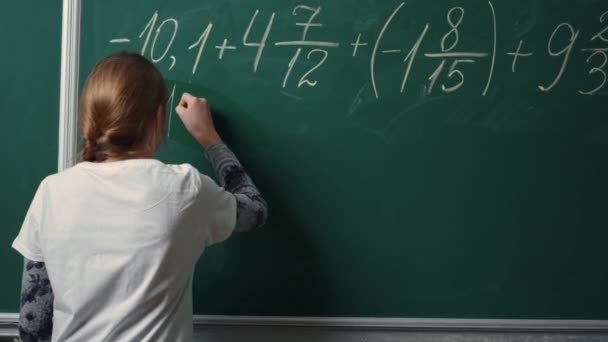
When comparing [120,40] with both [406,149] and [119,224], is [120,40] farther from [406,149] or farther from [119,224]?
[406,149]

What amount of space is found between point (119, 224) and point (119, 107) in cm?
21

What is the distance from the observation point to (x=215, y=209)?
3.65 feet

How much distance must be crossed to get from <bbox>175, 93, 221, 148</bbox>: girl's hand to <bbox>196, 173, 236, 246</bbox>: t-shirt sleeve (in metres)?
0.26

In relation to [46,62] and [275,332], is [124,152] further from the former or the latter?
[275,332]

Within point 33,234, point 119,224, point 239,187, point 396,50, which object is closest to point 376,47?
point 396,50

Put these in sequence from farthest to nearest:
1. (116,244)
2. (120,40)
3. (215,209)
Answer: (120,40)
(215,209)
(116,244)

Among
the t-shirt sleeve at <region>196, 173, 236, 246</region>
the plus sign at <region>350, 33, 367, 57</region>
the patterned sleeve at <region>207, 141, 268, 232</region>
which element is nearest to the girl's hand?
the patterned sleeve at <region>207, 141, 268, 232</region>

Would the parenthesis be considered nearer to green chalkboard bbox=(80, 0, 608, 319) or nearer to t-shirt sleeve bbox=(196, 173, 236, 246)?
green chalkboard bbox=(80, 0, 608, 319)

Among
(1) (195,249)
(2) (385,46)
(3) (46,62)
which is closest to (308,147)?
(2) (385,46)

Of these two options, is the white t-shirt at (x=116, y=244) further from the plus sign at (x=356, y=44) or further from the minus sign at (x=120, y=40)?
the plus sign at (x=356, y=44)

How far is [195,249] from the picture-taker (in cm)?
108

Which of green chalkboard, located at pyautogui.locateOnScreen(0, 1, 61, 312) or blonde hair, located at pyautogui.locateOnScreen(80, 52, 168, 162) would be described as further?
green chalkboard, located at pyautogui.locateOnScreen(0, 1, 61, 312)

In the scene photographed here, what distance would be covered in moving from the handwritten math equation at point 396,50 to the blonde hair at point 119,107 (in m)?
0.36

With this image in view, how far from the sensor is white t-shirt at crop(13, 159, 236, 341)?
1.00m
